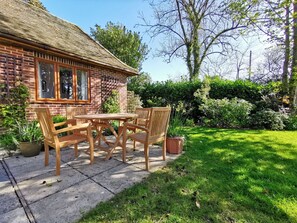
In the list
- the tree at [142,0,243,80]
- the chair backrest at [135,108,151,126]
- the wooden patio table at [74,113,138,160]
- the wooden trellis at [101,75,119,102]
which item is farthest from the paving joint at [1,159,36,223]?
the tree at [142,0,243,80]

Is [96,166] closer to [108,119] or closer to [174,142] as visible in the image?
[108,119]

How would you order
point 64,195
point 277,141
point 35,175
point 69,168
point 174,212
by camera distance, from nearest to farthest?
point 174,212
point 64,195
point 35,175
point 69,168
point 277,141

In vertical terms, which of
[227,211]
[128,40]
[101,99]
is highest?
[128,40]

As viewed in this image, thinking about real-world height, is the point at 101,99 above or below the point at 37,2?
below

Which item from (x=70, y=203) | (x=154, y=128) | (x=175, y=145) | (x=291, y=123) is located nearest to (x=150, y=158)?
(x=175, y=145)

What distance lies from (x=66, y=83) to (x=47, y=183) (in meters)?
4.55

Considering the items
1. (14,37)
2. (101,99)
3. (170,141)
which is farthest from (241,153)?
(14,37)

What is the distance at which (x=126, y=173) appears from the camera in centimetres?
265

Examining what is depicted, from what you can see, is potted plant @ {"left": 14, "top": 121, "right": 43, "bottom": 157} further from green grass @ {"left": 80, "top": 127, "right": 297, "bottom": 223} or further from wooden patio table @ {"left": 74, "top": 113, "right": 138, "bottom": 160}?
green grass @ {"left": 80, "top": 127, "right": 297, "bottom": 223}

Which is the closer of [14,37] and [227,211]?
[227,211]

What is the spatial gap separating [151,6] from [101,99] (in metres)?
9.10

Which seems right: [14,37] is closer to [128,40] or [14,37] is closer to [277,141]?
[277,141]

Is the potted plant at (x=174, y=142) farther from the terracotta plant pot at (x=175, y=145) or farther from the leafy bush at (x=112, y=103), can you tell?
the leafy bush at (x=112, y=103)

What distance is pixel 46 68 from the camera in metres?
5.35
